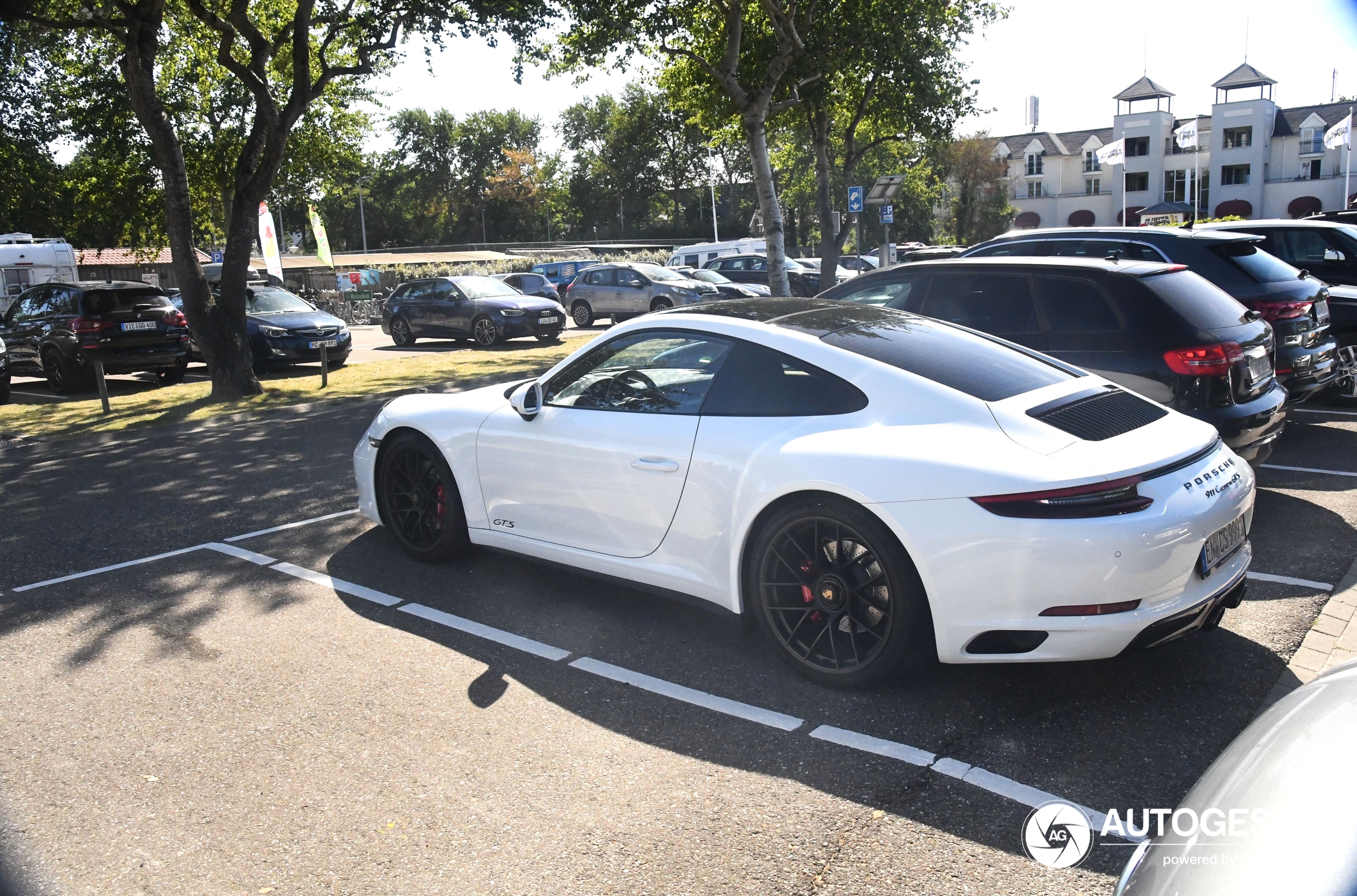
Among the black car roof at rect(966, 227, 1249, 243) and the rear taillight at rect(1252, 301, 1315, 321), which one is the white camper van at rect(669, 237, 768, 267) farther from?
the rear taillight at rect(1252, 301, 1315, 321)

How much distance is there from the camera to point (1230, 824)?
5.57ft

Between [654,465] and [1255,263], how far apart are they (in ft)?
20.8

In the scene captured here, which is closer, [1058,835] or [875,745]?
[1058,835]

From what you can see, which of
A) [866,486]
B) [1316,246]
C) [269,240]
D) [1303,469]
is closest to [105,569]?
[866,486]

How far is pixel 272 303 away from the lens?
63.5 feet

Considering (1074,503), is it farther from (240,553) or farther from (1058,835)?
(240,553)

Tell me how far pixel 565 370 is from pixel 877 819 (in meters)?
2.82

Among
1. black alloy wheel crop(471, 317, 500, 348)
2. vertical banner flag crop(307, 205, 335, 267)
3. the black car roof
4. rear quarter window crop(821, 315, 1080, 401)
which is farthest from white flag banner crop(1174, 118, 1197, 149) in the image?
rear quarter window crop(821, 315, 1080, 401)

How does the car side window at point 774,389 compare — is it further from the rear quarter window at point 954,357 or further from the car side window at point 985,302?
the car side window at point 985,302

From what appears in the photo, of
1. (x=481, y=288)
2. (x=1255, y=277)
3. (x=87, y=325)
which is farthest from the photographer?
(x=481, y=288)

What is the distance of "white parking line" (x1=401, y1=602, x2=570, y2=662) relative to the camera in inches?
187

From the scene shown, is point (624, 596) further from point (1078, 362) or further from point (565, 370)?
point (1078, 362)

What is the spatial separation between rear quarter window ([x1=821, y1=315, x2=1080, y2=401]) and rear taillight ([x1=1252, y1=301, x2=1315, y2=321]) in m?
4.36

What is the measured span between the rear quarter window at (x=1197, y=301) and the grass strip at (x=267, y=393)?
432 inches
